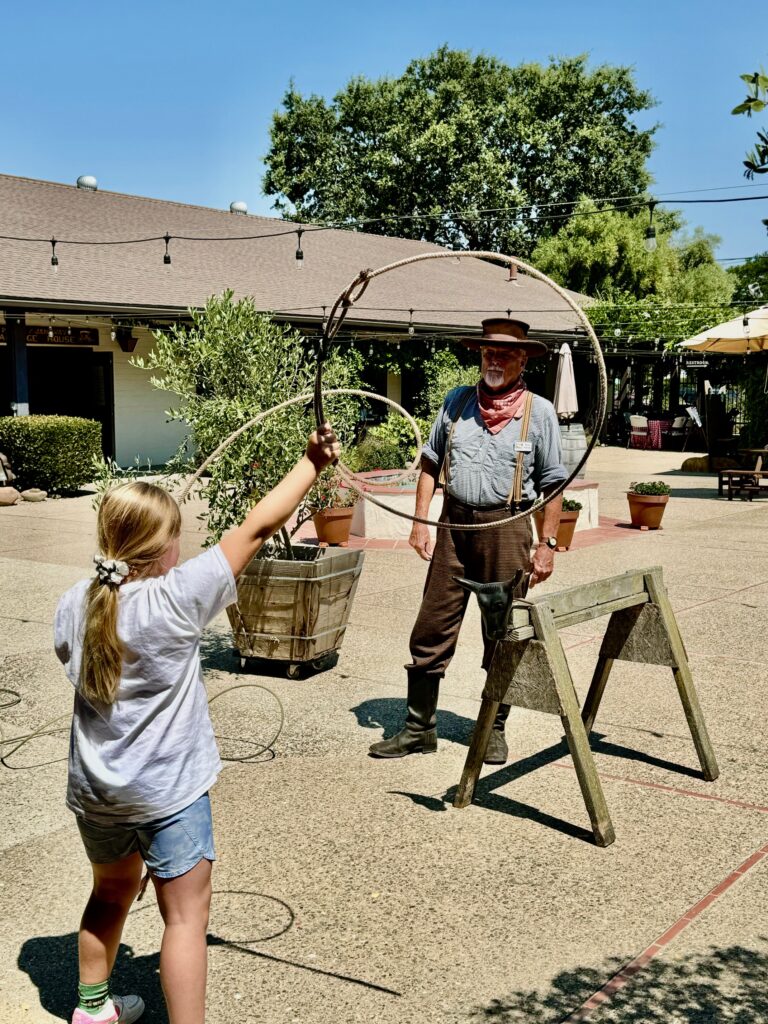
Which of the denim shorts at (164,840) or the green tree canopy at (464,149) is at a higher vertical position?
the green tree canopy at (464,149)

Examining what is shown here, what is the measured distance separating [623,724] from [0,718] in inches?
130

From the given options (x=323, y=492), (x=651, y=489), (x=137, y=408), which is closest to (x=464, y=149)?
(x=137, y=408)

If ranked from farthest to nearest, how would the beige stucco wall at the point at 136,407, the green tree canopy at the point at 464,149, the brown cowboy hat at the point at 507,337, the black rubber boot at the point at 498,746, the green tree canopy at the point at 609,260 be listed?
the green tree canopy at the point at 464,149, the green tree canopy at the point at 609,260, the beige stucco wall at the point at 136,407, the black rubber boot at the point at 498,746, the brown cowboy hat at the point at 507,337

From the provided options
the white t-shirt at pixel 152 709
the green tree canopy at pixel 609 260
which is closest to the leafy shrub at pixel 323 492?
the white t-shirt at pixel 152 709

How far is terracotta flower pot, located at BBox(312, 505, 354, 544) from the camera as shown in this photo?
12.1 m

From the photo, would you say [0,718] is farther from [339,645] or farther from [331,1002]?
[331,1002]

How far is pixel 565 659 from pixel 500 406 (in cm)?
131

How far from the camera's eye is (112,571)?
A: 273 cm

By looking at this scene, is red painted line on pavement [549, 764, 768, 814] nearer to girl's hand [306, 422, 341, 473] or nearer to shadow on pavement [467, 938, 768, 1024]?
shadow on pavement [467, 938, 768, 1024]

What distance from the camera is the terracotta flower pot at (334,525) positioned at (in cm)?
1206

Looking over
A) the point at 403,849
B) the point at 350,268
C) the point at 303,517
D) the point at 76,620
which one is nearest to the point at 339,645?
the point at 303,517

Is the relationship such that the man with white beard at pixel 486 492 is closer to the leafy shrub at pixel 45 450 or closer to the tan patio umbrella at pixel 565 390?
the tan patio umbrella at pixel 565 390

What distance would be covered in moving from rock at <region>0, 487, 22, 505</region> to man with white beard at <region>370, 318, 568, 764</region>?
41.1 ft

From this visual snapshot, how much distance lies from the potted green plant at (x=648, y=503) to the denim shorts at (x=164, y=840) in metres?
11.5
